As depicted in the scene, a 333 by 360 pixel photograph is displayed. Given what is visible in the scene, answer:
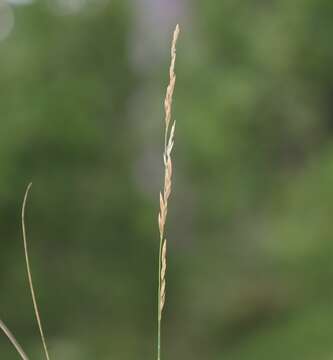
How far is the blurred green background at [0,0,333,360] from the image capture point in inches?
217

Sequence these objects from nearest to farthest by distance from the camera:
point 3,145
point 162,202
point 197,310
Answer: point 162,202 < point 3,145 < point 197,310

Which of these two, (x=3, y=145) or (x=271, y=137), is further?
(x=271, y=137)

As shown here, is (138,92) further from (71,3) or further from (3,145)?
(3,145)

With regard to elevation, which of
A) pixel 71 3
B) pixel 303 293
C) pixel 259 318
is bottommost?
pixel 259 318

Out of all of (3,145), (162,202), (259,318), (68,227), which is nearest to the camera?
(162,202)

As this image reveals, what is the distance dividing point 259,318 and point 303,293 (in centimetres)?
98

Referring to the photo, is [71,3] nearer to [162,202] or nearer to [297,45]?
[297,45]

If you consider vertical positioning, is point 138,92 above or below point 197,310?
above

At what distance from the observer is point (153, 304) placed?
19.5ft

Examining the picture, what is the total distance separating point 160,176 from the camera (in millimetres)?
7074

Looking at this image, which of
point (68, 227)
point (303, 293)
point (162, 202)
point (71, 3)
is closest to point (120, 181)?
point (68, 227)

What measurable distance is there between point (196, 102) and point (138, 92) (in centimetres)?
47

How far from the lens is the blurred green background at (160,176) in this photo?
5.51 m

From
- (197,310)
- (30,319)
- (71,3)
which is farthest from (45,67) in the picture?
(197,310)
